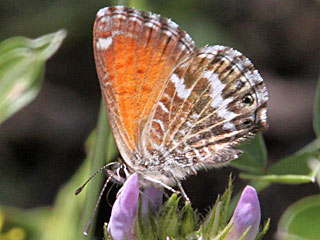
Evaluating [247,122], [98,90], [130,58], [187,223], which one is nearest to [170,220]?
[187,223]

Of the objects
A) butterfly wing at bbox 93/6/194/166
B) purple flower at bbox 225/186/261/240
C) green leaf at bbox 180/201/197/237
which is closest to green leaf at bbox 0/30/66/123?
butterfly wing at bbox 93/6/194/166

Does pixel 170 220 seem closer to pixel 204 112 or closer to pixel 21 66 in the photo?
pixel 204 112

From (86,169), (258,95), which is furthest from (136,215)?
(86,169)

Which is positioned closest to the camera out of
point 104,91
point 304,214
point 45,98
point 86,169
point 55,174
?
point 104,91

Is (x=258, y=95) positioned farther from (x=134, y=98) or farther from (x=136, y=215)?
(x=136, y=215)

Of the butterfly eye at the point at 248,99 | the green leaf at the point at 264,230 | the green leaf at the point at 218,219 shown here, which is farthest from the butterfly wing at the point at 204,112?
the green leaf at the point at 264,230

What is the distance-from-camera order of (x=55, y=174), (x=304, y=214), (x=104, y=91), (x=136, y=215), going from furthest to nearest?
(x=55, y=174) < (x=304, y=214) < (x=104, y=91) < (x=136, y=215)
